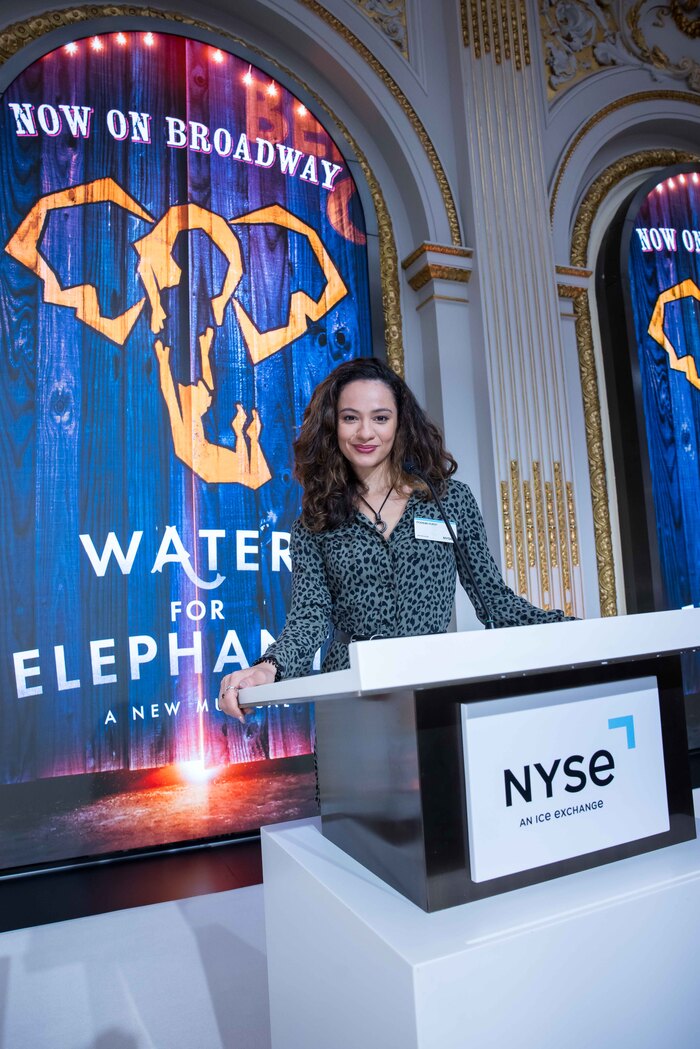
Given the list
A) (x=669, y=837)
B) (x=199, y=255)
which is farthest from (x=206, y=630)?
(x=669, y=837)

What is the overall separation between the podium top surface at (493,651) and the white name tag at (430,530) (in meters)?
0.53

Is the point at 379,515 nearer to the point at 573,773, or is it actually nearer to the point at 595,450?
the point at 573,773

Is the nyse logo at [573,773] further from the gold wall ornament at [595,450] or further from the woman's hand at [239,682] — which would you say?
the gold wall ornament at [595,450]

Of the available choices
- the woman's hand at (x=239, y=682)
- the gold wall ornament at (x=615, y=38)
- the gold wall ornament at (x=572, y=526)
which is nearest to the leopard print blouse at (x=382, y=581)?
the woman's hand at (x=239, y=682)

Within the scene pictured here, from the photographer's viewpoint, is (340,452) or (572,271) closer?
(340,452)

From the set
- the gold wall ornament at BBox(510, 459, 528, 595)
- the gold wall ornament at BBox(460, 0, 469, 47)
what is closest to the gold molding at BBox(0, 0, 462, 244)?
the gold wall ornament at BBox(460, 0, 469, 47)

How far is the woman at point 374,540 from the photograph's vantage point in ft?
4.42

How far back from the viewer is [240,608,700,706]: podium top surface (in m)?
0.56

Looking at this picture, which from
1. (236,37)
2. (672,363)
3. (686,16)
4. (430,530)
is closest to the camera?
(430,530)

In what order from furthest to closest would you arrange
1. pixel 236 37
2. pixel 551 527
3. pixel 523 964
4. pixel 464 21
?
pixel 464 21 < pixel 551 527 < pixel 236 37 < pixel 523 964

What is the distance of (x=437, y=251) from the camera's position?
125 inches

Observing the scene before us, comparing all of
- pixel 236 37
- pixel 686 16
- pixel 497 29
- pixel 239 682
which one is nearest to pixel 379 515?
pixel 239 682

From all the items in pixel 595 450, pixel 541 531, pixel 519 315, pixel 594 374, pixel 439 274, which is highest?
pixel 439 274

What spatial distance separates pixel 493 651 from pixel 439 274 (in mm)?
2878
